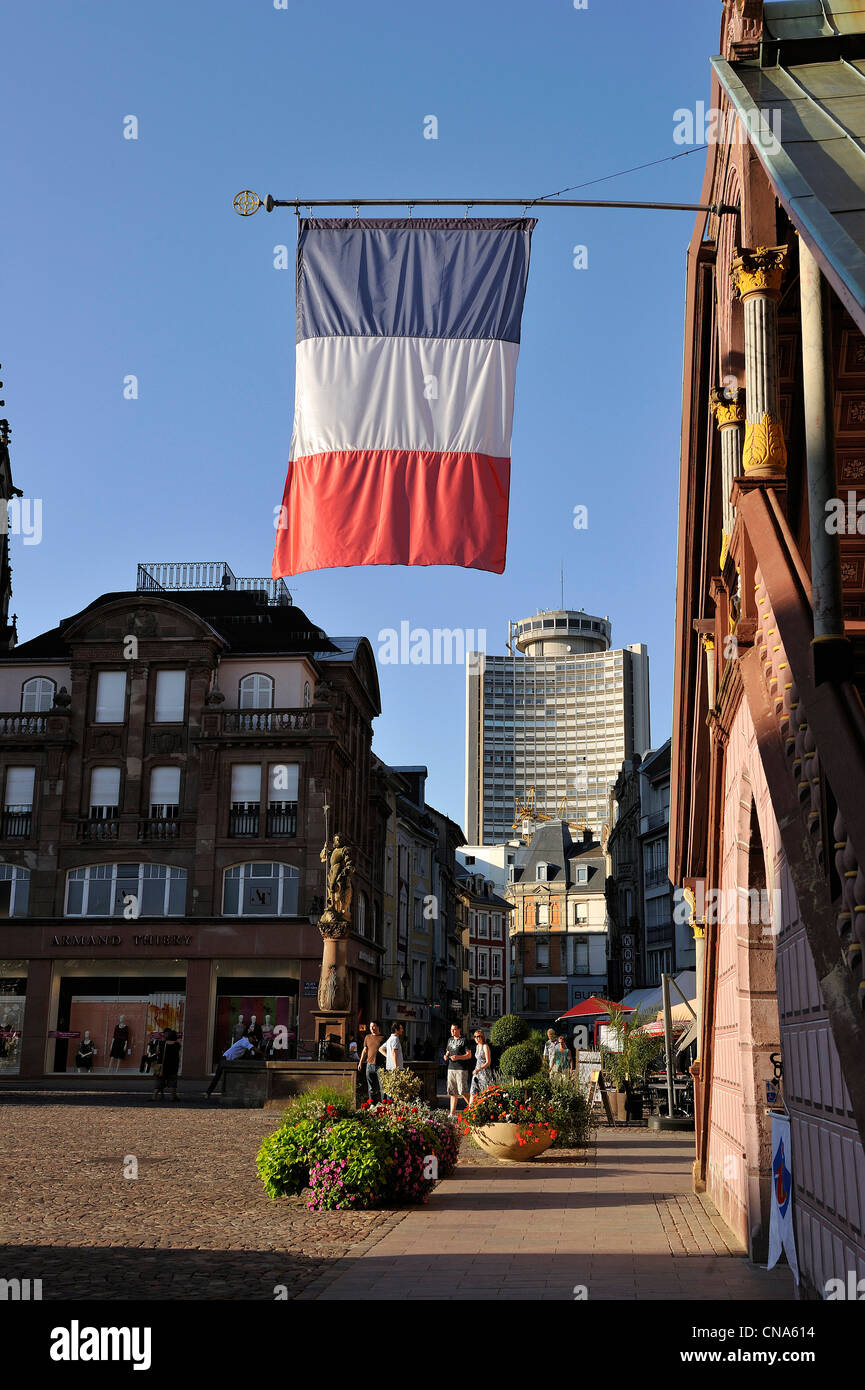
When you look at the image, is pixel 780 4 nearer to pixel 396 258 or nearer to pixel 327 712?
pixel 396 258

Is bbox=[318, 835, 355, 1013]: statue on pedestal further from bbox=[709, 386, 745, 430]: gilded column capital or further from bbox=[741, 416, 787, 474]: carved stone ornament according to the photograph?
bbox=[741, 416, 787, 474]: carved stone ornament

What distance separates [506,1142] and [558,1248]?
8200mm

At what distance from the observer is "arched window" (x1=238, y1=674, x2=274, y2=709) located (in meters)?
51.2

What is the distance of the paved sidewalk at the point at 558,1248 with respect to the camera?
9.01 metres

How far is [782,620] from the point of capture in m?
7.09

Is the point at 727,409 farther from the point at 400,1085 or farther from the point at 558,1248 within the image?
the point at 400,1085

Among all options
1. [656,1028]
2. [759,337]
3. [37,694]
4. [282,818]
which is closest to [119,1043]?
[282,818]

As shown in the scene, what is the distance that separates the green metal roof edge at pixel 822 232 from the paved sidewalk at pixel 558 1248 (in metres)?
6.51

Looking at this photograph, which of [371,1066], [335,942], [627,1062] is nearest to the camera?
[371,1066]

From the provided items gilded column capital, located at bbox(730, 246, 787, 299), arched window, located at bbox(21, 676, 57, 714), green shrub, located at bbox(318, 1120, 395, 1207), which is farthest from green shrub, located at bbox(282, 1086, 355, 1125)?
arched window, located at bbox(21, 676, 57, 714)

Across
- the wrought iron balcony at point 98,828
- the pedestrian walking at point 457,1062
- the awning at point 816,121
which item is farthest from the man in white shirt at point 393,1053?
the wrought iron balcony at point 98,828

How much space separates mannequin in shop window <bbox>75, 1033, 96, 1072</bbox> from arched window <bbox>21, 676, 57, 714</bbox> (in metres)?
13.1

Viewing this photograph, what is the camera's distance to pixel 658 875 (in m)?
69.5

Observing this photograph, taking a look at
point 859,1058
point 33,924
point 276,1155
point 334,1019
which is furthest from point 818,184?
point 33,924
